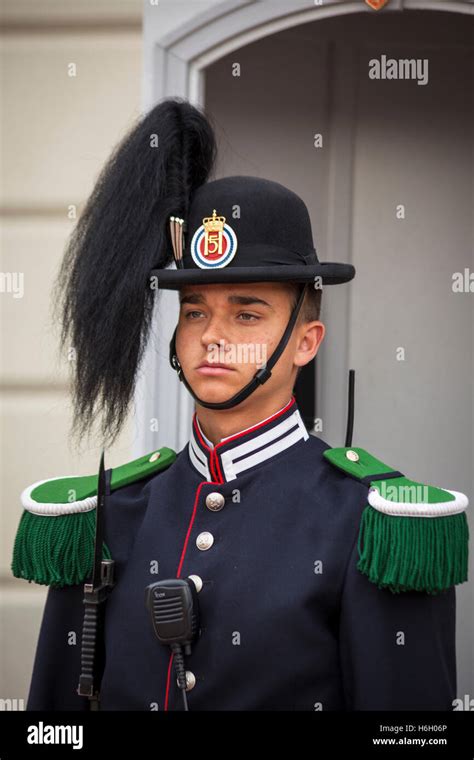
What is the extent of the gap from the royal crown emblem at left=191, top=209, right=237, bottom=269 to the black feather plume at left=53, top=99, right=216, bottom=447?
0.28 feet

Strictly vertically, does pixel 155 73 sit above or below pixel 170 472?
above

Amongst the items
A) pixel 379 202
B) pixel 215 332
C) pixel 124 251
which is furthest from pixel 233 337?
pixel 379 202

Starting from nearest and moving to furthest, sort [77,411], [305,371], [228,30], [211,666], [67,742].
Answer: [211,666] → [67,742] → [77,411] → [228,30] → [305,371]

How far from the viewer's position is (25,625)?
119 inches

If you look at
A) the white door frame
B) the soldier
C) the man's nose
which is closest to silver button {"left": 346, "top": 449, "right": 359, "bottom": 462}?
the soldier

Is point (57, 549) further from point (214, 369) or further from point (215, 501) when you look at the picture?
point (214, 369)

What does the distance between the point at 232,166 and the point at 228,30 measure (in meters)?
0.52

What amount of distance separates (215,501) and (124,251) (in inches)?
20.2

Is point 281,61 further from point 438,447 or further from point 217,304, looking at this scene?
point 217,304

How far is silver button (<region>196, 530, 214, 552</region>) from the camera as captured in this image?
1902 millimetres

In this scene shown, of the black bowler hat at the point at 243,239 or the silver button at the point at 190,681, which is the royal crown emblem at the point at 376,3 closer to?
the black bowler hat at the point at 243,239

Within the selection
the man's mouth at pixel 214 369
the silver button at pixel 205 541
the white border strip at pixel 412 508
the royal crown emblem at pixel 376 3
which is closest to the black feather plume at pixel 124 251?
the man's mouth at pixel 214 369

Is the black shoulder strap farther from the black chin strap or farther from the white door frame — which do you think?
the white door frame

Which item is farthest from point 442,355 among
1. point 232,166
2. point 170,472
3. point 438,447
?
point 170,472
